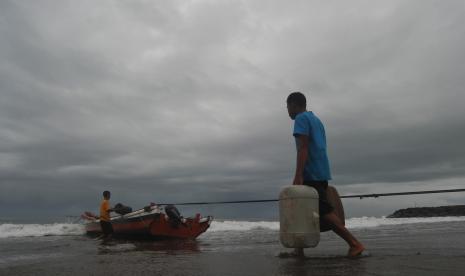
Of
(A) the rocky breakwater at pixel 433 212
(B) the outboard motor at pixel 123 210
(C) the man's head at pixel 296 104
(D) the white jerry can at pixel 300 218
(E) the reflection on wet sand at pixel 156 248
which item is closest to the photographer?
(D) the white jerry can at pixel 300 218

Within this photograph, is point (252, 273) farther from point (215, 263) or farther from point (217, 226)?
point (217, 226)

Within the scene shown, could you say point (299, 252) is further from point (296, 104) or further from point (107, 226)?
point (107, 226)

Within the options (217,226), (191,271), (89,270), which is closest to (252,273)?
(191,271)

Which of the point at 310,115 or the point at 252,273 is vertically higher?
the point at 310,115

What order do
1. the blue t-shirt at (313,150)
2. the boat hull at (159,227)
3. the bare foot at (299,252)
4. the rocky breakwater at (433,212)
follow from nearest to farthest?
the bare foot at (299,252) < the blue t-shirt at (313,150) < the boat hull at (159,227) < the rocky breakwater at (433,212)

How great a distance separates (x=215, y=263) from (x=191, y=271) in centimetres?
68

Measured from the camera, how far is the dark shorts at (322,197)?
4.69 meters

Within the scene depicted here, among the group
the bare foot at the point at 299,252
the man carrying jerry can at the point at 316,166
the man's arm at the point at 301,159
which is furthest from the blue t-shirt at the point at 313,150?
the bare foot at the point at 299,252

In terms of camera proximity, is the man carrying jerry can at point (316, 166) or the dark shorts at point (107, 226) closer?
the man carrying jerry can at point (316, 166)

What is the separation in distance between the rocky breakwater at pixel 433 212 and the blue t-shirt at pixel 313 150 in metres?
60.9

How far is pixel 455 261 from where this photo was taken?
12.9 ft

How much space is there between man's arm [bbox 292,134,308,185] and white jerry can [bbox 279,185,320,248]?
154mm

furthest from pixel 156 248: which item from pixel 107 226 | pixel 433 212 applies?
pixel 433 212

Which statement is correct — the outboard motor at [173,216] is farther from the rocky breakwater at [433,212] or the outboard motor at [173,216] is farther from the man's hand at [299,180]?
the rocky breakwater at [433,212]
